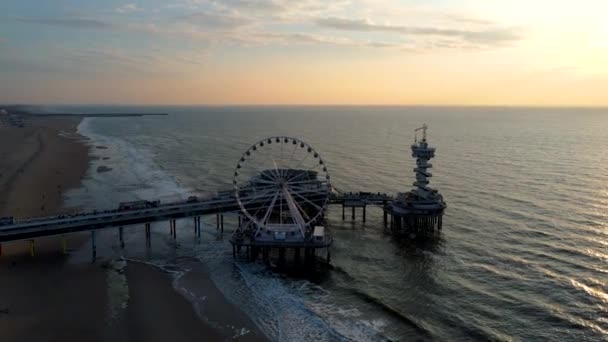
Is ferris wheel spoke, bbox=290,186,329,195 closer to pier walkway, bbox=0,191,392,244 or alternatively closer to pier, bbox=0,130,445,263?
pier, bbox=0,130,445,263

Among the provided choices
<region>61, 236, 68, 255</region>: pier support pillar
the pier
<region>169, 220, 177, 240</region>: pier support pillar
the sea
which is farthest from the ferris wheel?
<region>61, 236, 68, 255</region>: pier support pillar

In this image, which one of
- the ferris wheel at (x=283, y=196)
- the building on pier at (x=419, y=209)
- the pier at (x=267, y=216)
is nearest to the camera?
the pier at (x=267, y=216)

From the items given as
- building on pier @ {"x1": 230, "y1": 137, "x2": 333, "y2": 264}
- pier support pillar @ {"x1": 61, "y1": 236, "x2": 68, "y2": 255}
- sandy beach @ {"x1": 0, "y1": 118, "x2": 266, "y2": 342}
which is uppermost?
building on pier @ {"x1": 230, "y1": 137, "x2": 333, "y2": 264}

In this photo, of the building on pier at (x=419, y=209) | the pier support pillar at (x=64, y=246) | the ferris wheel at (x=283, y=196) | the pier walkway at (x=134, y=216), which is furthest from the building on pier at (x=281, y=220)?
the pier support pillar at (x=64, y=246)

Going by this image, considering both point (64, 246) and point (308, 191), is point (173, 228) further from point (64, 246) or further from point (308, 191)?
point (308, 191)

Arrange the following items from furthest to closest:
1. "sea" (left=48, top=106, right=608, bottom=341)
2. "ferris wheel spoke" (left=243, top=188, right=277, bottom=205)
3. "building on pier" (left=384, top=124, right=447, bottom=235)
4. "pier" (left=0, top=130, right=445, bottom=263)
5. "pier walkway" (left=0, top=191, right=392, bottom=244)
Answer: "building on pier" (left=384, top=124, right=447, bottom=235)
"ferris wheel spoke" (left=243, top=188, right=277, bottom=205)
"pier" (left=0, top=130, right=445, bottom=263)
"pier walkway" (left=0, top=191, right=392, bottom=244)
"sea" (left=48, top=106, right=608, bottom=341)

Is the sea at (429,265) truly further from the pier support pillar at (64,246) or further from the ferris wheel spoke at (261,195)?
the ferris wheel spoke at (261,195)

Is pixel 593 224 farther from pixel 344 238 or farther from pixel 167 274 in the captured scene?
pixel 167 274

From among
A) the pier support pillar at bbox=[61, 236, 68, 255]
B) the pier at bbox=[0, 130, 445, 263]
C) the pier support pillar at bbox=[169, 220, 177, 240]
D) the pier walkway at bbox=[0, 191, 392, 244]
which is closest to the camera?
the pier walkway at bbox=[0, 191, 392, 244]

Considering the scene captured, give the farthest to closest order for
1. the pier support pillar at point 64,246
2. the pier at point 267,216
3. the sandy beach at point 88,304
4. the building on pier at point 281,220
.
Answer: the pier support pillar at point 64,246 → the building on pier at point 281,220 → the pier at point 267,216 → the sandy beach at point 88,304
